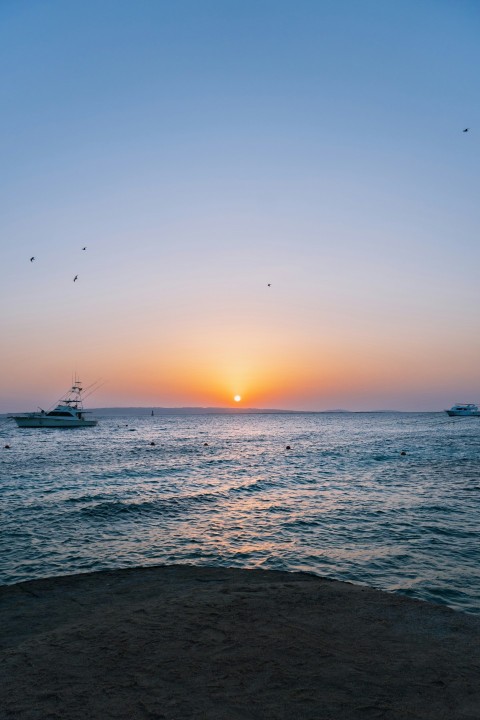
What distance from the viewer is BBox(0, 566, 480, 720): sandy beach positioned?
5.65 m

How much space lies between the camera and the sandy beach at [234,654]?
Answer: 5.65 meters

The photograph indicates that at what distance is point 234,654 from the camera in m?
6.95

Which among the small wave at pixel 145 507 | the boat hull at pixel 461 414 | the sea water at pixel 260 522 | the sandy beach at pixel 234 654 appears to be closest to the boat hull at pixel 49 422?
the sea water at pixel 260 522

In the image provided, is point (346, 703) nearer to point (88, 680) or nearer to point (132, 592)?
point (88, 680)

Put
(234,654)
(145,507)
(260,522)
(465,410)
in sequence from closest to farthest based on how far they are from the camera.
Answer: (234,654) < (260,522) < (145,507) < (465,410)

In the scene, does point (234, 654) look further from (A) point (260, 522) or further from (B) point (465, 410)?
(B) point (465, 410)

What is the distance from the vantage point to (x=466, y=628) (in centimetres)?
816

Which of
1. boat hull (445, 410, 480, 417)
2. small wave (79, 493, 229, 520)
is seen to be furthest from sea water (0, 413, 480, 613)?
boat hull (445, 410, 480, 417)

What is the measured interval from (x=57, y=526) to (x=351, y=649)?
1403 cm

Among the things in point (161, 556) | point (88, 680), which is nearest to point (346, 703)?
point (88, 680)

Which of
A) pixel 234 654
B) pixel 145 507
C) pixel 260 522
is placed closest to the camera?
pixel 234 654

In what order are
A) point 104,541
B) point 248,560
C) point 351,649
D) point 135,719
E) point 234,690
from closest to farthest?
1. point 135,719
2. point 234,690
3. point 351,649
4. point 248,560
5. point 104,541

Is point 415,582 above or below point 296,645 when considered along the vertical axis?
below

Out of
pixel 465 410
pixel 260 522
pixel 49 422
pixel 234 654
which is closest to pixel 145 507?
pixel 260 522
